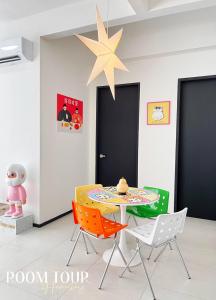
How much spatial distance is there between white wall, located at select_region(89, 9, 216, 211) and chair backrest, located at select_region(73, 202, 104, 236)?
6.79 feet

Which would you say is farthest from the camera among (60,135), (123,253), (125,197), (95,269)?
(60,135)

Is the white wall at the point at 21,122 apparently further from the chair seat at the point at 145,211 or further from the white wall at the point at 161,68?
the white wall at the point at 161,68

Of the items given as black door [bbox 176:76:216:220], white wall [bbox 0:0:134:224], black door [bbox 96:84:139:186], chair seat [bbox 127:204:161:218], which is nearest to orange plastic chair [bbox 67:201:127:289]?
chair seat [bbox 127:204:161:218]

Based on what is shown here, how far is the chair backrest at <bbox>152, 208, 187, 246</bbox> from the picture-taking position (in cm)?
191

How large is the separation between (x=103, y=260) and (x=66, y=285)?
1.74ft

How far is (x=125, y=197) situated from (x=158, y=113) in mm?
1931

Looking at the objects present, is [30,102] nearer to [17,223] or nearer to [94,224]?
[17,223]

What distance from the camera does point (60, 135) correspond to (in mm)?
3715

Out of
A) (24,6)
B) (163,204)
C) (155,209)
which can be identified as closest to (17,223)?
(155,209)

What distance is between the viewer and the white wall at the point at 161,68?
3596mm

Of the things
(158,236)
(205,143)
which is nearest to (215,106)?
(205,143)

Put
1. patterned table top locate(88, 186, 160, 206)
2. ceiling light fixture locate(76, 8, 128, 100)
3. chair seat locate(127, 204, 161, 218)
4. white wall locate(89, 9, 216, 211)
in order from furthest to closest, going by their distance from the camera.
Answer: white wall locate(89, 9, 216, 211) → chair seat locate(127, 204, 161, 218) → patterned table top locate(88, 186, 160, 206) → ceiling light fixture locate(76, 8, 128, 100)

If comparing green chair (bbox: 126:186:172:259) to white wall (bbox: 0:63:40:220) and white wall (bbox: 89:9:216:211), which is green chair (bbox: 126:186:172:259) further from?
white wall (bbox: 0:63:40:220)

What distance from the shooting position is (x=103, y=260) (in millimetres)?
2510
